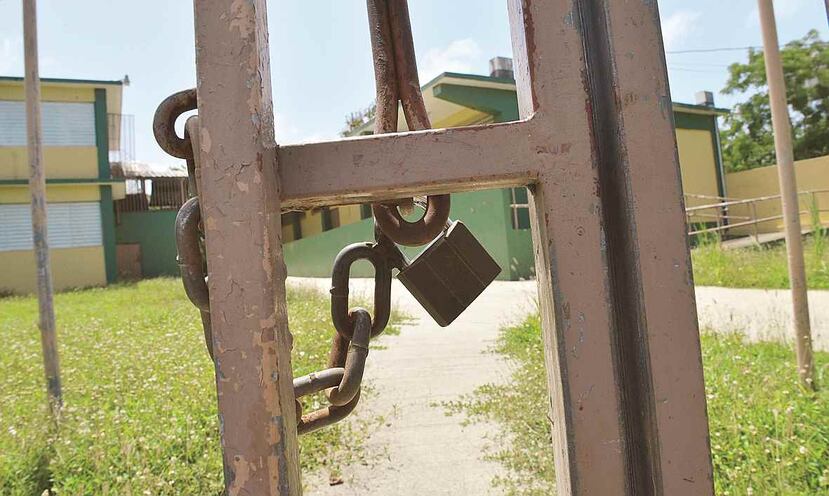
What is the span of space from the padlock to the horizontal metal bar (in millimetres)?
226

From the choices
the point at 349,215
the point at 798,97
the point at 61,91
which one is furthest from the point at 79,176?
the point at 798,97

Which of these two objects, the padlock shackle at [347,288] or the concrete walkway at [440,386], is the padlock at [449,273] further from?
the concrete walkway at [440,386]

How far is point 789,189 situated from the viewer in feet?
9.43

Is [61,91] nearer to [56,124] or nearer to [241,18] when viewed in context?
[56,124]

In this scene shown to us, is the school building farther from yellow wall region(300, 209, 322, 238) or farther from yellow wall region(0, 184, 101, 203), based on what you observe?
yellow wall region(300, 209, 322, 238)

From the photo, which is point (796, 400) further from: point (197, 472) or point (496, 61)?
point (496, 61)

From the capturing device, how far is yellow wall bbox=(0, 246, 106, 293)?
14961 millimetres

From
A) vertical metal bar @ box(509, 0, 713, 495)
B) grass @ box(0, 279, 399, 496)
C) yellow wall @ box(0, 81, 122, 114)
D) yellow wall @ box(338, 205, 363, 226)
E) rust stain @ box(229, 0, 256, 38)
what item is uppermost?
yellow wall @ box(0, 81, 122, 114)

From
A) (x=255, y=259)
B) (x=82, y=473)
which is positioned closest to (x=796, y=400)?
(x=255, y=259)

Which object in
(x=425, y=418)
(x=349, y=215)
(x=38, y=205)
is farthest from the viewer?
(x=349, y=215)

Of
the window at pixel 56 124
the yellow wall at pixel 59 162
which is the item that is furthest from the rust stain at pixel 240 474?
the window at pixel 56 124

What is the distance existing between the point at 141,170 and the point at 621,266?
2348 centimetres

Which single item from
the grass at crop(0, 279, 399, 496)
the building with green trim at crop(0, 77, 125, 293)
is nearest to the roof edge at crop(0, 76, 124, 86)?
the building with green trim at crop(0, 77, 125, 293)

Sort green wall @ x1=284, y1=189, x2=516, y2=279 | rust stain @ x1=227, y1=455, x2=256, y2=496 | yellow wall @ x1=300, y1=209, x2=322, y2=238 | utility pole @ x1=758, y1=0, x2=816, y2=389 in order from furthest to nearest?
1. yellow wall @ x1=300, y1=209, x2=322, y2=238
2. green wall @ x1=284, y1=189, x2=516, y2=279
3. utility pole @ x1=758, y1=0, x2=816, y2=389
4. rust stain @ x1=227, y1=455, x2=256, y2=496
